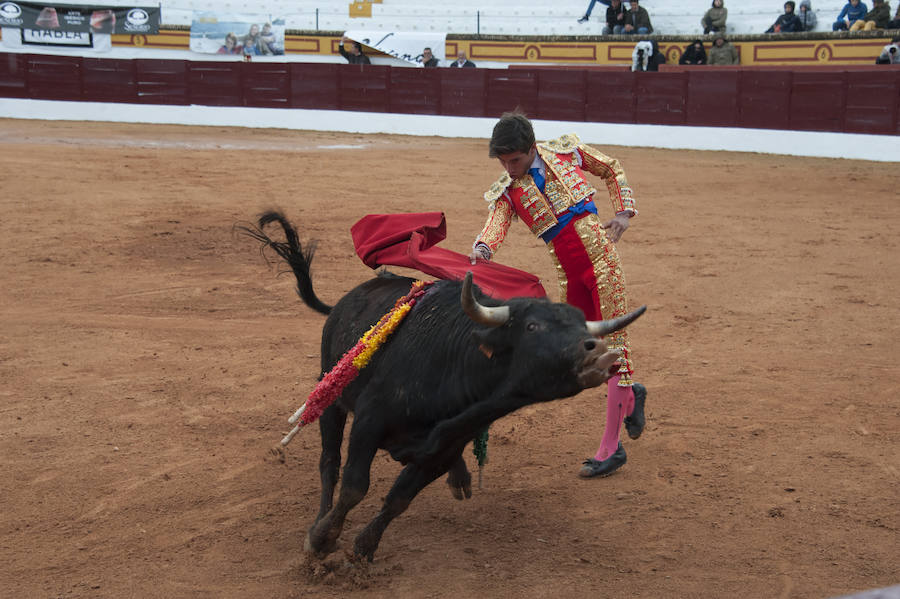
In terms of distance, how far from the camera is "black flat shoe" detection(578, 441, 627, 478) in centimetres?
350

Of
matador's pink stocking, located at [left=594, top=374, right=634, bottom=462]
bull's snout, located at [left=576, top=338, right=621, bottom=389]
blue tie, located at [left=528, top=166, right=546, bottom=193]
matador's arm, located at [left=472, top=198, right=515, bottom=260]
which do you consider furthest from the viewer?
matador's pink stocking, located at [left=594, top=374, right=634, bottom=462]

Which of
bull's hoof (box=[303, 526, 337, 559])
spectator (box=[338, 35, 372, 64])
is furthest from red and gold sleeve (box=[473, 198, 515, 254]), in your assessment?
spectator (box=[338, 35, 372, 64])

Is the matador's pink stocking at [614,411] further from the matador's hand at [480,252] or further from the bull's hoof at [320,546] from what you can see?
the bull's hoof at [320,546]

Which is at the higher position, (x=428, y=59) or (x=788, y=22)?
(x=788, y=22)

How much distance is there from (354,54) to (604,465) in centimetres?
1576

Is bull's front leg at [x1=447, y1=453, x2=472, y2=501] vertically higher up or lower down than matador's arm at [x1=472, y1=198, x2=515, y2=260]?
lower down

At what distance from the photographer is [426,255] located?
3.13m

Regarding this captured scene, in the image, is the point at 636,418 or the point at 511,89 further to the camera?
the point at 511,89

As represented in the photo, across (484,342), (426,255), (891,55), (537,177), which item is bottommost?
(484,342)

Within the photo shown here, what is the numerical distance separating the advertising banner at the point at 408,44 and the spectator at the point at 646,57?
4.17 metres

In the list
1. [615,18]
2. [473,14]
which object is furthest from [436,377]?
[473,14]

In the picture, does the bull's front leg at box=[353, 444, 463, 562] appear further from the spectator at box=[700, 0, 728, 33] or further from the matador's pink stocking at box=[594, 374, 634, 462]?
the spectator at box=[700, 0, 728, 33]

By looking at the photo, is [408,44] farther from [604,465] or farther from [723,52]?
[604,465]

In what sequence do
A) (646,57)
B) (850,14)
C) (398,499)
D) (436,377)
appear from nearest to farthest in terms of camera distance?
(436,377) < (398,499) < (850,14) < (646,57)
